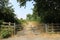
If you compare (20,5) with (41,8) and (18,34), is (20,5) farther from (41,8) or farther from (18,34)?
(18,34)

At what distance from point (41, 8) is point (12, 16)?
5890 millimetres

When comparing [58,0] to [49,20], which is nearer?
[58,0]

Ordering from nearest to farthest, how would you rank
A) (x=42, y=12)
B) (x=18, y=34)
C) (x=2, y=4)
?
1. (x=18, y=34)
2. (x=42, y=12)
3. (x=2, y=4)

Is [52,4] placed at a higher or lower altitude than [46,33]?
higher

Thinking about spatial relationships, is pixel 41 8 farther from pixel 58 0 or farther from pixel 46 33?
pixel 46 33

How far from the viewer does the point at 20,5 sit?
29.0m

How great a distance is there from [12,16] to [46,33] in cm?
850

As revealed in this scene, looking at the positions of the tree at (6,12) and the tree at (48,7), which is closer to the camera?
the tree at (48,7)

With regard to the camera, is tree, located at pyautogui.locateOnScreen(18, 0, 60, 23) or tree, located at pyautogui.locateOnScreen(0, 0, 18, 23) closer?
tree, located at pyautogui.locateOnScreen(18, 0, 60, 23)

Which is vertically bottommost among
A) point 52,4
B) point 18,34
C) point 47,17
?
point 18,34

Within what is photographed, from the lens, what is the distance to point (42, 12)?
27.9 metres

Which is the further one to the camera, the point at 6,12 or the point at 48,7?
the point at 6,12

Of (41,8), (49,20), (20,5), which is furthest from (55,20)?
(20,5)

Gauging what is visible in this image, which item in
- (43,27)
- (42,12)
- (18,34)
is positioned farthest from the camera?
(42,12)
